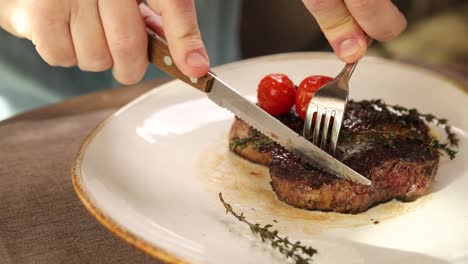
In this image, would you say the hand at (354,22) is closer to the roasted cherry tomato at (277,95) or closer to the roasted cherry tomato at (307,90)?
the roasted cherry tomato at (307,90)

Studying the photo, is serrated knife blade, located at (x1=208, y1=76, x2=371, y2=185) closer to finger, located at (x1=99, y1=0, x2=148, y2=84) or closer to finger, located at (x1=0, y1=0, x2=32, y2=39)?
finger, located at (x1=99, y1=0, x2=148, y2=84)

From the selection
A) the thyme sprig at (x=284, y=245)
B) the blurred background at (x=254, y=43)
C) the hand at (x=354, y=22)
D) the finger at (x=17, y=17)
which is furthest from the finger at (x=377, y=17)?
the blurred background at (x=254, y=43)

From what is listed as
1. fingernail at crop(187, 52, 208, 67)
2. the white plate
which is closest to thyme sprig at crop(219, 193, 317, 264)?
the white plate

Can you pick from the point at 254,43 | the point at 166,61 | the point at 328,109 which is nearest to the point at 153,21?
the point at 166,61

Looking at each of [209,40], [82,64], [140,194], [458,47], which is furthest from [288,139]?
[458,47]

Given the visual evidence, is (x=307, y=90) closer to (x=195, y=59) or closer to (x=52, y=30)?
(x=195, y=59)
